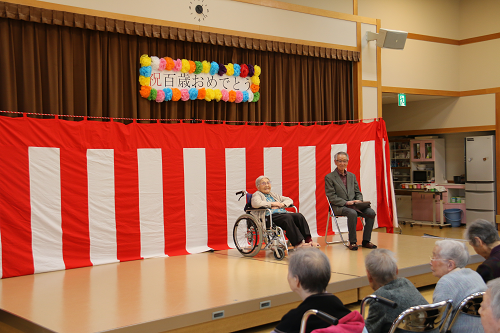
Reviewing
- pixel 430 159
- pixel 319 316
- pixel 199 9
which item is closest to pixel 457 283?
pixel 319 316

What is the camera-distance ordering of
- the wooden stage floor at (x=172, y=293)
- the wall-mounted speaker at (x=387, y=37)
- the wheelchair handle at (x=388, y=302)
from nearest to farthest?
the wheelchair handle at (x=388, y=302)
the wooden stage floor at (x=172, y=293)
the wall-mounted speaker at (x=387, y=37)

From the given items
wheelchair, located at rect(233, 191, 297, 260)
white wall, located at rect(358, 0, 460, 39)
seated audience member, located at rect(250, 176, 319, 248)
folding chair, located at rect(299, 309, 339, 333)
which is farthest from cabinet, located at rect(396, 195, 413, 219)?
folding chair, located at rect(299, 309, 339, 333)

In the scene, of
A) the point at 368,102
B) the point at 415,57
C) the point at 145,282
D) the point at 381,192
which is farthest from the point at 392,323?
the point at 415,57

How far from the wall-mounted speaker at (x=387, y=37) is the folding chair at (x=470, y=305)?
19.2ft

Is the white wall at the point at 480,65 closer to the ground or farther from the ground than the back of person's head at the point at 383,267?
farther from the ground

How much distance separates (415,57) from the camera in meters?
8.62

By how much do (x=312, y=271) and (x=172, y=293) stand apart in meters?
1.94

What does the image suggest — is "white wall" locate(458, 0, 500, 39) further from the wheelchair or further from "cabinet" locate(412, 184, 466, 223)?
the wheelchair

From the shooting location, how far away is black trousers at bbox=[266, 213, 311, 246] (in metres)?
4.86

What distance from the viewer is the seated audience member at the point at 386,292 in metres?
2.13

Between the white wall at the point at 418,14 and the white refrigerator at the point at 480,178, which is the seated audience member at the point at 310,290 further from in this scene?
the white refrigerator at the point at 480,178

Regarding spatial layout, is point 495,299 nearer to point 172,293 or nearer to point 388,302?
point 388,302

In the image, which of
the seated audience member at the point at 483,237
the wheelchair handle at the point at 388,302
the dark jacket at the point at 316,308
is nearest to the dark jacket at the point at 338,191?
the seated audience member at the point at 483,237

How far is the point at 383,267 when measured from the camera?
221 centimetres
